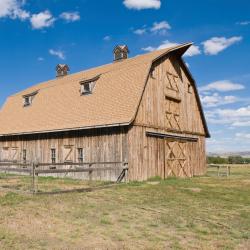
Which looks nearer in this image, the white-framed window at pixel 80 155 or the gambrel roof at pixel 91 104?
the gambrel roof at pixel 91 104

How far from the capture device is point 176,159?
74.7 feet

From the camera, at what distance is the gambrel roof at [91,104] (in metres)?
19.7

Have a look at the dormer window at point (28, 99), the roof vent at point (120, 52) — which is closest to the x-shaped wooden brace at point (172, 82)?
the roof vent at point (120, 52)

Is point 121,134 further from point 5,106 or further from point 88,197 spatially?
point 5,106

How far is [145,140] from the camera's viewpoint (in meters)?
20.0

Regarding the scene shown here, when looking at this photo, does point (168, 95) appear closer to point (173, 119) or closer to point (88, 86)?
point (173, 119)

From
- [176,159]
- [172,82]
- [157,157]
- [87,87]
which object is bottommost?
[176,159]

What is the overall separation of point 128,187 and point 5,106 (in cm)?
1961

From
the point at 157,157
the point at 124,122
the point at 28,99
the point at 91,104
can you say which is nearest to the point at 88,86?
the point at 91,104

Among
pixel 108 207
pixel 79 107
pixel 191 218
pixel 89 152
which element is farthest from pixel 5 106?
pixel 191 218

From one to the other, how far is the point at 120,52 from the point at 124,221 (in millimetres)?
20238

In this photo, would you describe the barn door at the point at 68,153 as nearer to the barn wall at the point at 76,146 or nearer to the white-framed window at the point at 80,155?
the barn wall at the point at 76,146

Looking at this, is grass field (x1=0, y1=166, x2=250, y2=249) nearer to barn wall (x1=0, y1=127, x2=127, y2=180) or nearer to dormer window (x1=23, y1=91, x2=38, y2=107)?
barn wall (x1=0, y1=127, x2=127, y2=180)

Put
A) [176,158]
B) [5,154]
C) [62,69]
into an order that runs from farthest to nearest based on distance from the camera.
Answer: [62,69] → [5,154] → [176,158]
